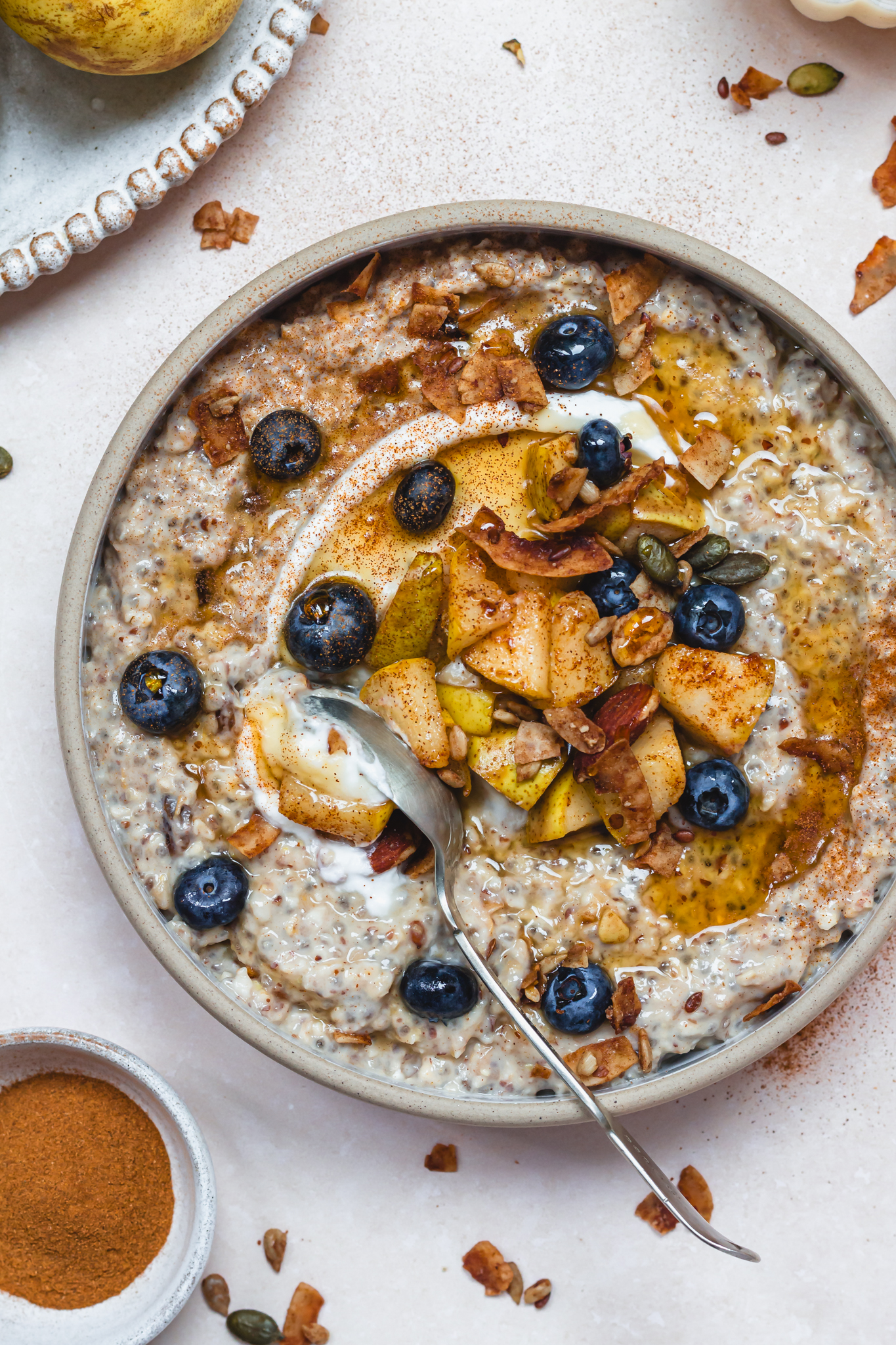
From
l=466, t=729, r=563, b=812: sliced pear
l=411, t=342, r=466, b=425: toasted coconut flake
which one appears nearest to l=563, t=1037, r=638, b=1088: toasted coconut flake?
l=466, t=729, r=563, b=812: sliced pear

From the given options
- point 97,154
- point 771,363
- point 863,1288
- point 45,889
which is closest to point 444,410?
point 771,363

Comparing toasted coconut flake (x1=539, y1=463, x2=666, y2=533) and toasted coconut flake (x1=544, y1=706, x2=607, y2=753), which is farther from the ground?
toasted coconut flake (x1=539, y1=463, x2=666, y2=533)

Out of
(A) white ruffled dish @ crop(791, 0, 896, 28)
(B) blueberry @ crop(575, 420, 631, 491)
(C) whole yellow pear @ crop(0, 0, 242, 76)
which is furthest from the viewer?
(A) white ruffled dish @ crop(791, 0, 896, 28)

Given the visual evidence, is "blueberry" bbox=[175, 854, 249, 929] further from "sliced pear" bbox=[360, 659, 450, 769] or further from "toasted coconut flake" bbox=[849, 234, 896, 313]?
"toasted coconut flake" bbox=[849, 234, 896, 313]

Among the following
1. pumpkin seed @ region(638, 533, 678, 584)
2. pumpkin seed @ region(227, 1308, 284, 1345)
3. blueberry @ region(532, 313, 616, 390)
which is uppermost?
blueberry @ region(532, 313, 616, 390)

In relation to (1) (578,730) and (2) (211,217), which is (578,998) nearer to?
(1) (578,730)

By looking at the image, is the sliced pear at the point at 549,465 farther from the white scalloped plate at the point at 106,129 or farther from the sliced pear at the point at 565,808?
the white scalloped plate at the point at 106,129

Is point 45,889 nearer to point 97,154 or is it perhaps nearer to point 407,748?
point 407,748
